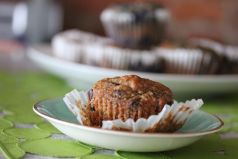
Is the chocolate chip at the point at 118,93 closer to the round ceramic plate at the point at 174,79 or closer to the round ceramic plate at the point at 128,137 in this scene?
the round ceramic plate at the point at 128,137

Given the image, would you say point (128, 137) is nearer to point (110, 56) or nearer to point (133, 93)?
point (133, 93)

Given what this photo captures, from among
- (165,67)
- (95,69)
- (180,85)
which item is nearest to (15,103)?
(95,69)

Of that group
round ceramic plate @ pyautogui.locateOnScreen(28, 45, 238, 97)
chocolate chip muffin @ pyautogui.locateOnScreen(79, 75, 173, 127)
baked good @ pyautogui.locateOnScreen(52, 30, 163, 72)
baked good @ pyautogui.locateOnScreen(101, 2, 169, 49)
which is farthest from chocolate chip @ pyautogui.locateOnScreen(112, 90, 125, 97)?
baked good @ pyautogui.locateOnScreen(101, 2, 169, 49)

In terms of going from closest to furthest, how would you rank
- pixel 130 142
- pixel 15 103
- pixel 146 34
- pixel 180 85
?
pixel 130 142
pixel 15 103
pixel 180 85
pixel 146 34

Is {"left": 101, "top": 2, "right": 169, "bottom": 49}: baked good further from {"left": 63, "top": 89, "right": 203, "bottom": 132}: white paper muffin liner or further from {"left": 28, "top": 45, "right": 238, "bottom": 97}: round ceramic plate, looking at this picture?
{"left": 63, "top": 89, "right": 203, "bottom": 132}: white paper muffin liner

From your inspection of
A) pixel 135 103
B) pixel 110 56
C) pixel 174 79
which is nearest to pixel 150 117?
pixel 135 103

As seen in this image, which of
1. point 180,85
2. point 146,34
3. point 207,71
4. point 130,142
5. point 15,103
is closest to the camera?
point 130,142

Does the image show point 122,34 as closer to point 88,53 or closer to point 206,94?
point 88,53
